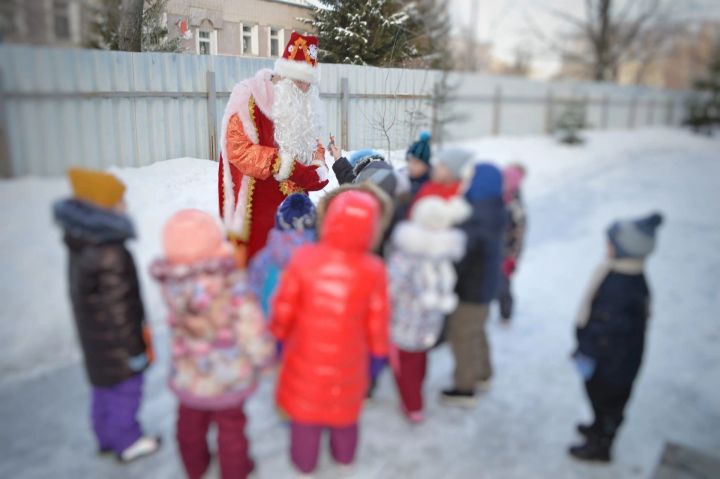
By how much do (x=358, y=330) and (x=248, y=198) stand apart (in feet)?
2.61

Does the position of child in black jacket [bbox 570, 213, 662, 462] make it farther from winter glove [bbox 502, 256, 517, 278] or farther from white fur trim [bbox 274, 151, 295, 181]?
white fur trim [bbox 274, 151, 295, 181]

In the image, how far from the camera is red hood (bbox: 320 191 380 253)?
1548mm

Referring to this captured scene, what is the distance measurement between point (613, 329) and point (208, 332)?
55.6 inches

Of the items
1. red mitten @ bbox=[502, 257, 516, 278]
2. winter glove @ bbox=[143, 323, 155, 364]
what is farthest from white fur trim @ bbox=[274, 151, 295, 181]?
red mitten @ bbox=[502, 257, 516, 278]

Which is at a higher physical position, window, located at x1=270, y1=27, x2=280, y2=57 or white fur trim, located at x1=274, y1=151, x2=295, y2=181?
window, located at x1=270, y1=27, x2=280, y2=57

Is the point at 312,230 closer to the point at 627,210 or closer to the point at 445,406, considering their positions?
the point at 445,406

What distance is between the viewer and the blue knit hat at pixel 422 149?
1931 millimetres

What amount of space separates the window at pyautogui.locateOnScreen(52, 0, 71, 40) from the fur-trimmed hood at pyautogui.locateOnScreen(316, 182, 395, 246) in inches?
39.6

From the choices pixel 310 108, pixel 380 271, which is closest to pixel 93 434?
pixel 380 271

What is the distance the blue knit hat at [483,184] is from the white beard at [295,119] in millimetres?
719

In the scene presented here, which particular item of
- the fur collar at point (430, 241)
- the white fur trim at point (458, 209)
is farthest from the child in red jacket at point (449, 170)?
the fur collar at point (430, 241)

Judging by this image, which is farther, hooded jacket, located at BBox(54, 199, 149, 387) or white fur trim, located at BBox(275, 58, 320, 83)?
white fur trim, located at BBox(275, 58, 320, 83)

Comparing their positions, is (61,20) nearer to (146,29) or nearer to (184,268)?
(146,29)

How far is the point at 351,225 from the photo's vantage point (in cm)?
155
